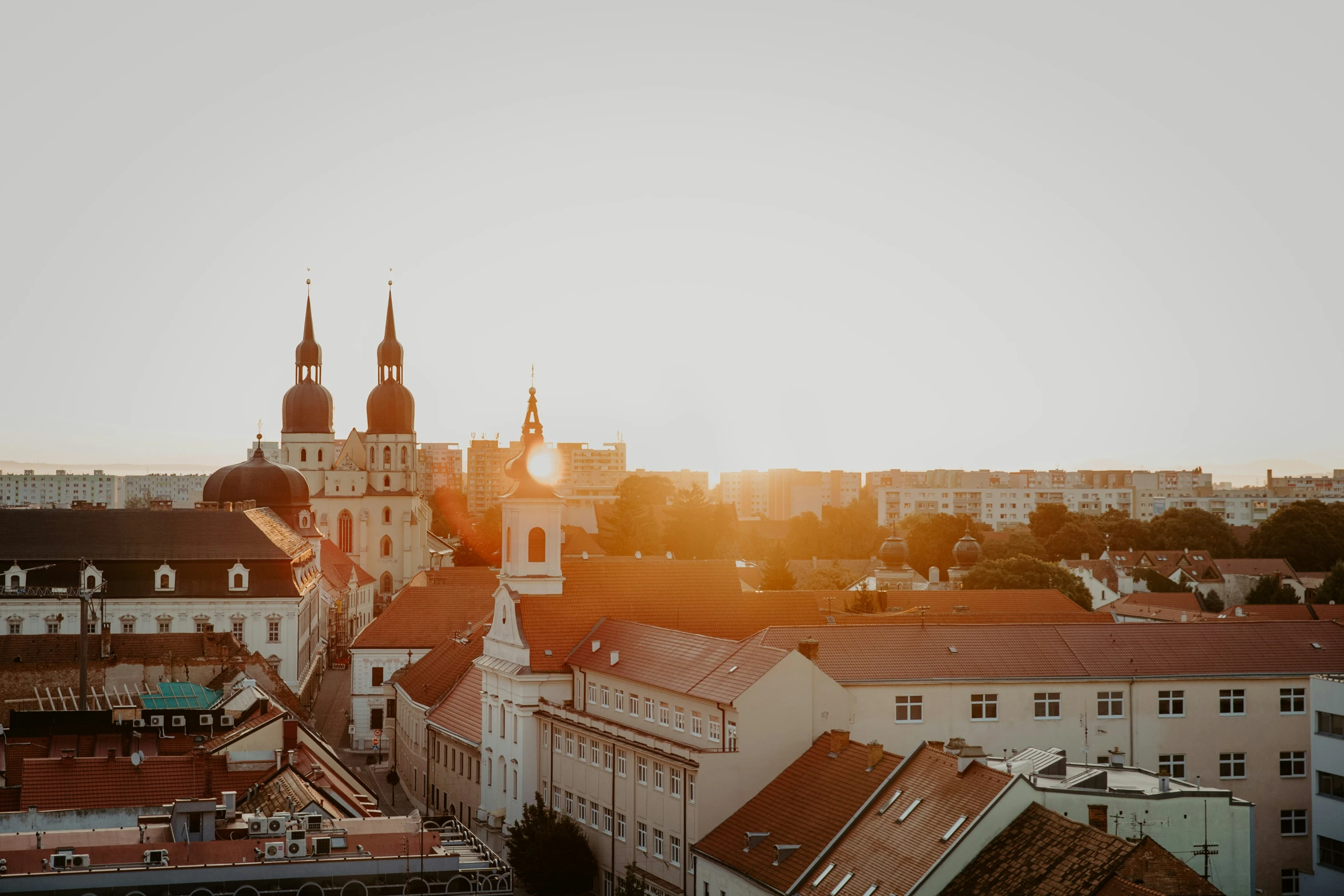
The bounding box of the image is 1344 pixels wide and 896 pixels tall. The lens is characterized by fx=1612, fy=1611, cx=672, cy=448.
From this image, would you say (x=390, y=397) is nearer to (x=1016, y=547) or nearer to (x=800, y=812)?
(x=1016, y=547)

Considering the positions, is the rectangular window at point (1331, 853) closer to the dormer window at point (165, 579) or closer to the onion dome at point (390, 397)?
the dormer window at point (165, 579)

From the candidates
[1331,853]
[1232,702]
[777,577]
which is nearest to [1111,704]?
[1232,702]

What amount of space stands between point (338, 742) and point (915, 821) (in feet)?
161

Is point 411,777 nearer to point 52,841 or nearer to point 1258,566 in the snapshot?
point 52,841

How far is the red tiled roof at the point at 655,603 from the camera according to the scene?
60.8 metres

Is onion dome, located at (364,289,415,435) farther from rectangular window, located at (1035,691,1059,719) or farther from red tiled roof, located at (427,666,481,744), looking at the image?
rectangular window, located at (1035,691,1059,719)

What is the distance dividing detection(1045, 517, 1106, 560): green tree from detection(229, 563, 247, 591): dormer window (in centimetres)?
9171

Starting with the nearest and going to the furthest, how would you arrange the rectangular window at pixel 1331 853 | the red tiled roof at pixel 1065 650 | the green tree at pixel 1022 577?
the rectangular window at pixel 1331 853, the red tiled roof at pixel 1065 650, the green tree at pixel 1022 577

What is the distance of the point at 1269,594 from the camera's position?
108812mm

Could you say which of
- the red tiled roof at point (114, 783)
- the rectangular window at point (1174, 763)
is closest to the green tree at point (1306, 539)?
the rectangular window at point (1174, 763)

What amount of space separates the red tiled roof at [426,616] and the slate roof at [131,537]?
1082 centimetres

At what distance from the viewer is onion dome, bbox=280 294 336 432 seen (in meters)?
149

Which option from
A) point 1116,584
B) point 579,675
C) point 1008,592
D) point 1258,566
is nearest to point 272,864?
point 579,675

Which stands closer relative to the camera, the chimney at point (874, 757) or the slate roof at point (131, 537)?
the chimney at point (874, 757)
